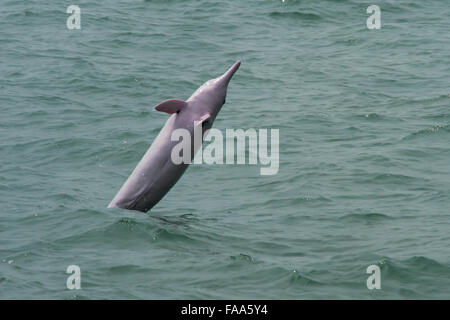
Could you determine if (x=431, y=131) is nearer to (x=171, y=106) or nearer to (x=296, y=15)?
(x=171, y=106)

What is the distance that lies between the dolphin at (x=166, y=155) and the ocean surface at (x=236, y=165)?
46 cm

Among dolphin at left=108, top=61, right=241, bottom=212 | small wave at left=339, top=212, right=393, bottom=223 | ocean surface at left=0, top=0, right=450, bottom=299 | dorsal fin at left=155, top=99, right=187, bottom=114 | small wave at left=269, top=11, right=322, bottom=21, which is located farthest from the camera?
small wave at left=269, top=11, right=322, bottom=21

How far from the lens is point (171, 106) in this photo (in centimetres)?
1517

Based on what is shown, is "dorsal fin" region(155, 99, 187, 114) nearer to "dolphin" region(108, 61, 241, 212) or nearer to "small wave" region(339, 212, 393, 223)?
"dolphin" region(108, 61, 241, 212)

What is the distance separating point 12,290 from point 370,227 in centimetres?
622

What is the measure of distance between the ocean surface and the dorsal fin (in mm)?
1872

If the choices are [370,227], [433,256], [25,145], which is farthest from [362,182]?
[25,145]

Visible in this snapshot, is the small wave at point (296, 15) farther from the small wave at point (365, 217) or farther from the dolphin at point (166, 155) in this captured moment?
the dolphin at point (166, 155)

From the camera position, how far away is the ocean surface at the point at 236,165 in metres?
14.1

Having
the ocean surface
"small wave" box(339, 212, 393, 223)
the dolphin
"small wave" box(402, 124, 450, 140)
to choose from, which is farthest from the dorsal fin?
"small wave" box(402, 124, 450, 140)

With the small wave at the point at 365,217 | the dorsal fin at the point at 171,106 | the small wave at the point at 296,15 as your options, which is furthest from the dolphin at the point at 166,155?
the small wave at the point at 296,15

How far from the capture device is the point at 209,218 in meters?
16.8

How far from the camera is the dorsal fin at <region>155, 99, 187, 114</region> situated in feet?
49.0
